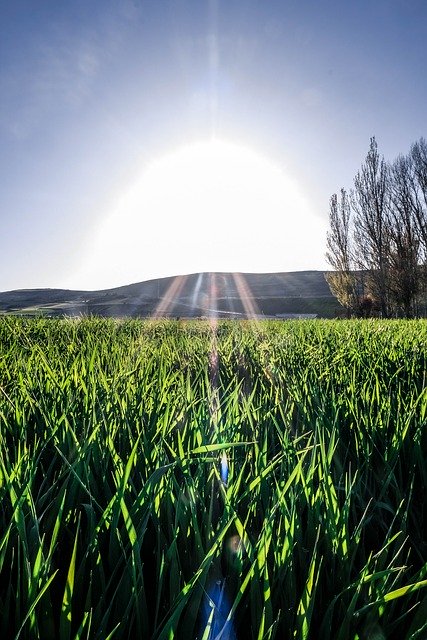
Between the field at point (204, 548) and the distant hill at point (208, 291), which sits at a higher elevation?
the distant hill at point (208, 291)

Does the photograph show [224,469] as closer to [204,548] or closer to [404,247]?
[204,548]

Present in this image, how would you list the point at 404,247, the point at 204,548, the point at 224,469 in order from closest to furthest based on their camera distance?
the point at 204,548, the point at 224,469, the point at 404,247

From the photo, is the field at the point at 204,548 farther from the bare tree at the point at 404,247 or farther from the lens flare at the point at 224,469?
the bare tree at the point at 404,247

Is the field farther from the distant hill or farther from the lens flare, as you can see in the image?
the distant hill

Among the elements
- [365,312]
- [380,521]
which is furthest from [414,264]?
[380,521]

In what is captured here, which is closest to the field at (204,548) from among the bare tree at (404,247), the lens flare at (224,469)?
the lens flare at (224,469)

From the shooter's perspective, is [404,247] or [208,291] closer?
[404,247]

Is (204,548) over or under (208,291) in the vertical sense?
under

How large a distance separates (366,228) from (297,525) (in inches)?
1025

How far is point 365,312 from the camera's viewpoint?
2866cm

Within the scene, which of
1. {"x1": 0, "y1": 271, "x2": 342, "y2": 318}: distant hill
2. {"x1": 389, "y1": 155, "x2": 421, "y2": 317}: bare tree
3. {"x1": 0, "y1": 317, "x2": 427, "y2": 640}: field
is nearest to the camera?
{"x1": 0, "y1": 317, "x2": 427, "y2": 640}: field

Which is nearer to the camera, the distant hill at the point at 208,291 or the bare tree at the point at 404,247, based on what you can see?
the bare tree at the point at 404,247

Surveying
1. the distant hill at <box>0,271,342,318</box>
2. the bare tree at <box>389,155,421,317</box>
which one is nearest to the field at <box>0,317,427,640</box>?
the bare tree at <box>389,155,421,317</box>

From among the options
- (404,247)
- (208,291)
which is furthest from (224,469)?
(208,291)
